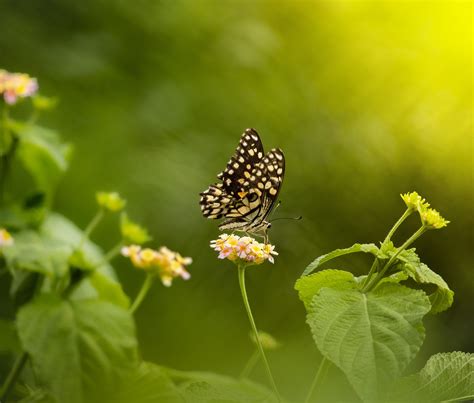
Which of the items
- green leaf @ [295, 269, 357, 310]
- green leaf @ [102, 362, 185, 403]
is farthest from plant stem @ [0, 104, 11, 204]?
green leaf @ [295, 269, 357, 310]

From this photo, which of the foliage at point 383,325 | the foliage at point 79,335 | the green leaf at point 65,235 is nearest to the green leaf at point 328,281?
the foliage at point 383,325

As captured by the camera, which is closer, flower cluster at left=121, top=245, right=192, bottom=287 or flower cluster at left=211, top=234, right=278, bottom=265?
flower cluster at left=211, top=234, right=278, bottom=265

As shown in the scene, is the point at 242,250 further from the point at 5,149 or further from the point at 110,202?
the point at 5,149

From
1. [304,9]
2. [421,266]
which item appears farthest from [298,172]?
[421,266]

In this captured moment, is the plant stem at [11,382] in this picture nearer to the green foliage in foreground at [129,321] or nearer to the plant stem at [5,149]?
the green foliage in foreground at [129,321]

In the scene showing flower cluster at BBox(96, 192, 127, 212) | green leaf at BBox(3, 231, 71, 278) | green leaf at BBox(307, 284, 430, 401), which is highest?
green leaf at BBox(307, 284, 430, 401)

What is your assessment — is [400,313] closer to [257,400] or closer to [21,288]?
[257,400]

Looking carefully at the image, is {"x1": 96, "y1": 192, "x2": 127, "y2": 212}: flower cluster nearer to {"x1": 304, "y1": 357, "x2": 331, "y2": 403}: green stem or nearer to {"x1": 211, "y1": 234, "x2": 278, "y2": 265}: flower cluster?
{"x1": 211, "y1": 234, "x2": 278, "y2": 265}: flower cluster

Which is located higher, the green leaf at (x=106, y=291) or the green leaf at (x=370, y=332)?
the green leaf at (x=370, y=332)
